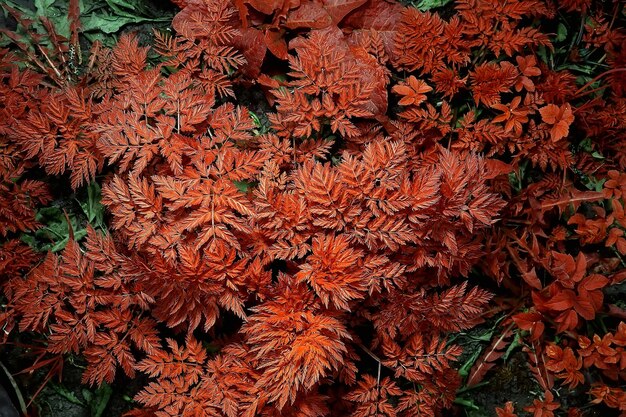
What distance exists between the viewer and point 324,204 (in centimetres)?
225

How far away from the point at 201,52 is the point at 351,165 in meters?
1.00

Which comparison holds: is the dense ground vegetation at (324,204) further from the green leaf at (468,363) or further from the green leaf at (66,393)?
the green leaf at (66,393)

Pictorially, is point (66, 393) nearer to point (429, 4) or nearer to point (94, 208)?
point (94, 208)

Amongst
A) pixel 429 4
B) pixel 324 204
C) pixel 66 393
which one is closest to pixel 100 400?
pixel 66 393

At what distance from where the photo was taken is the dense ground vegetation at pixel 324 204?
2.26m

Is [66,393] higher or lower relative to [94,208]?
lower

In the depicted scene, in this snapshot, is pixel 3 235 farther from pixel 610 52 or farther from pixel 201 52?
pixel 610 52

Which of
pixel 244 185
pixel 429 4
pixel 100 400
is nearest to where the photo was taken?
pixel 244 185

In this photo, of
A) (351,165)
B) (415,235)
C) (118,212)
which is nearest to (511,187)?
(415,235)

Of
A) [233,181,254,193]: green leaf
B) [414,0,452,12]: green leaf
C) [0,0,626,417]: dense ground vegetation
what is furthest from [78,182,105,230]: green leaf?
[414,0,452,12]: green leaf

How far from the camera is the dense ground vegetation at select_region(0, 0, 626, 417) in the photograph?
2262 mm

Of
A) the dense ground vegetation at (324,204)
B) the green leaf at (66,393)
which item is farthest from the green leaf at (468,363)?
the green leaf at (66,393)

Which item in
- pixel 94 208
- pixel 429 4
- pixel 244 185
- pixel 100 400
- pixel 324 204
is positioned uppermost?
pixel 429 4

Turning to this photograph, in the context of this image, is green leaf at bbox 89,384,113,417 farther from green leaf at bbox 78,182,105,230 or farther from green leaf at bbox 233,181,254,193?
green leaf at bbox 233,181,254,193
